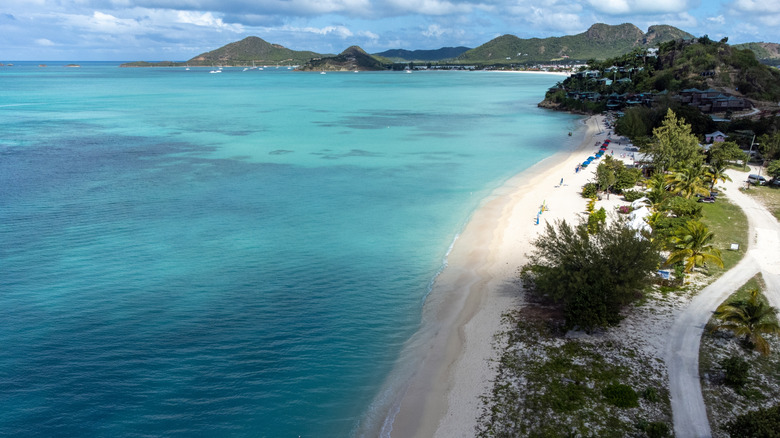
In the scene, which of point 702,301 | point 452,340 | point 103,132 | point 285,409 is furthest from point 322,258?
point 103,132

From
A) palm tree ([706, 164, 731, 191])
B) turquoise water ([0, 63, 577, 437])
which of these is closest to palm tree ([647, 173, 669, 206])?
palm tree ([706, 164, 731, 191])

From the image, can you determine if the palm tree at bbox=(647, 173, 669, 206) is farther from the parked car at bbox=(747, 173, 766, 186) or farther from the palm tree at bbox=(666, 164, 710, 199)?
the parked car at bbox=(747, 173, 766, 186)

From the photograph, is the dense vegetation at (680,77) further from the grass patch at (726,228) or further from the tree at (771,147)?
the grass patch at (726,228)

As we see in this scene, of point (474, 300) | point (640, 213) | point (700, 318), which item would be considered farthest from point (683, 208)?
point (474, 300)

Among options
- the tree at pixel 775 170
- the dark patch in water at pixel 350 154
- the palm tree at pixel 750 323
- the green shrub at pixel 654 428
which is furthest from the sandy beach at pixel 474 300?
the dark patch in water at pixel 350 154

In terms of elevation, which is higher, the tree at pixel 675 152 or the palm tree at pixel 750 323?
the tree at pixel 675 152

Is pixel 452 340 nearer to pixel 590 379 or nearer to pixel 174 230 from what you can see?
pixel 590 379
